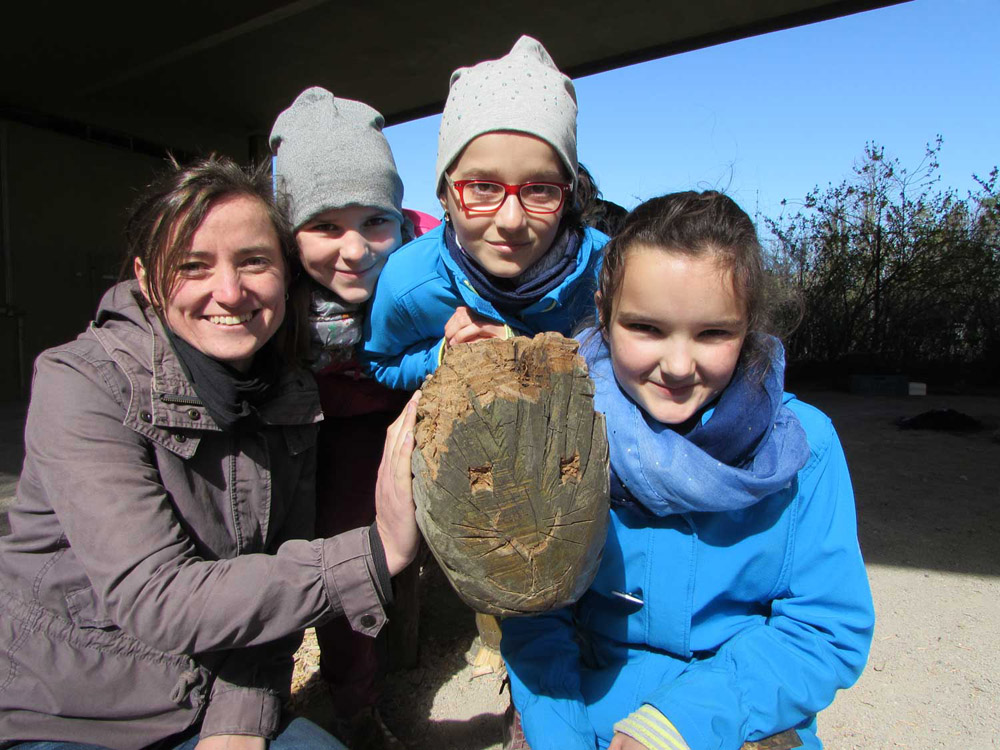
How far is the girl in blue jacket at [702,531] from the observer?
4.24 ft

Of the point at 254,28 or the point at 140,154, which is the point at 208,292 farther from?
the point at 140,154

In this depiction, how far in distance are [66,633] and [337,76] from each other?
704cm

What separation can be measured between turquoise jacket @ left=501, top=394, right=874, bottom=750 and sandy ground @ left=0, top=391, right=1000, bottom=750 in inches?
20.5

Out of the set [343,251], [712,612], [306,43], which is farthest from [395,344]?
[306,43]

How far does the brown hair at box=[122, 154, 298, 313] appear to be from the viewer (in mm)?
1480

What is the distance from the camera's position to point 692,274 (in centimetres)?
130

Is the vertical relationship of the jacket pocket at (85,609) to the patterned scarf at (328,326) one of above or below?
below

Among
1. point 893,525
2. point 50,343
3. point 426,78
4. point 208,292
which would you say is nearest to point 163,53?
point 426,78

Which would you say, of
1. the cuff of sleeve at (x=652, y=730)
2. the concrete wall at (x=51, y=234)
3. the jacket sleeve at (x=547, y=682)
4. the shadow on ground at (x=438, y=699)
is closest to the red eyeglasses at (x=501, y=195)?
the jacket sleeve at (x=547, y=682)

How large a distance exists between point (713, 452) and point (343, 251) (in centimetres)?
114

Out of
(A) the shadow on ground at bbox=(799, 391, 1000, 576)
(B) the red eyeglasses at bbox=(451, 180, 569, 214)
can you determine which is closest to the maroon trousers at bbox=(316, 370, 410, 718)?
(B) the red eyeglasses at bbox=(451, 180, 569, 214)

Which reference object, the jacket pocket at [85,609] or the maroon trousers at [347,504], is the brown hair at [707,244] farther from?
the jacket pocket at [85,609]

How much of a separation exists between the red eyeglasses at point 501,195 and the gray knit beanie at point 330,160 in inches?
12.7

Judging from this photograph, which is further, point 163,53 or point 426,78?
point 426,78
